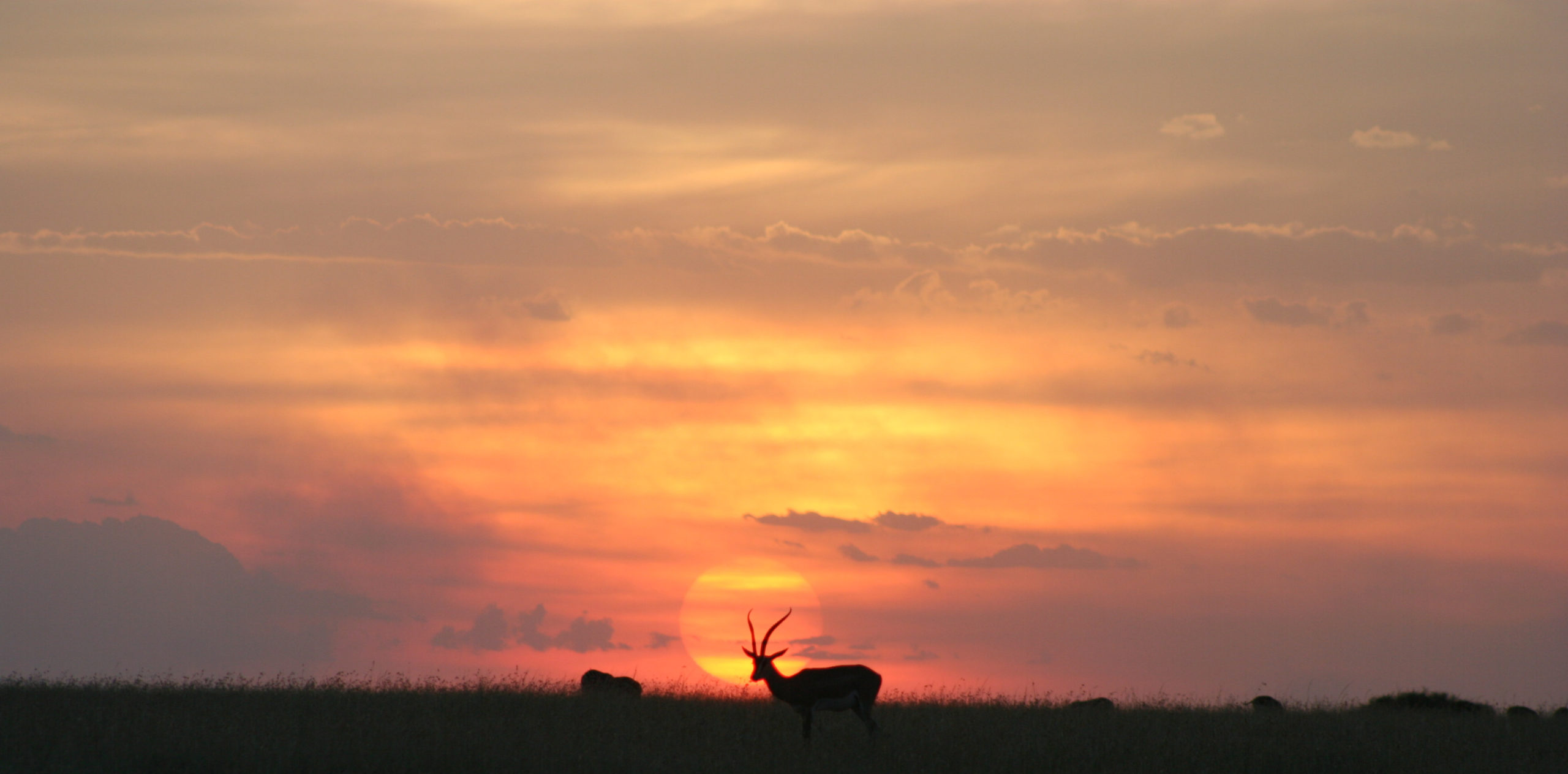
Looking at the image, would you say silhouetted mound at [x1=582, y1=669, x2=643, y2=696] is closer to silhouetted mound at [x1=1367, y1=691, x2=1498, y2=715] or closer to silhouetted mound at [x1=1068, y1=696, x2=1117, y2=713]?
silhouetted mound at [x1=1068, y1=696, x2=1117, y2=713]

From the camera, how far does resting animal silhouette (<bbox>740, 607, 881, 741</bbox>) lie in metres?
20.5

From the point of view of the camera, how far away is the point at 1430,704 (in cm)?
3231

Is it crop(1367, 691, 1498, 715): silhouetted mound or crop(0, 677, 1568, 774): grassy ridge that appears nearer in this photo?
crop(0, 677, 1568, 774): grassy ridge

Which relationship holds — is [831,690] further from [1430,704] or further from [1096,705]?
[1430,704]

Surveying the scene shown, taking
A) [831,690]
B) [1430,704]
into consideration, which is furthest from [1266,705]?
[831,690]

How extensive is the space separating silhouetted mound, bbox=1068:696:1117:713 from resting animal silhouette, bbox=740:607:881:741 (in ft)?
23.1

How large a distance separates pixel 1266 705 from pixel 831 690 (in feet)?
47.6

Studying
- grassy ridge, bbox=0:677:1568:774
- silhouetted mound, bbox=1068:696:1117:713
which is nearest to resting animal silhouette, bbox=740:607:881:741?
grassy ridge, bbox=0:677:1568:774

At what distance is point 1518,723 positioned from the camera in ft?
88.3

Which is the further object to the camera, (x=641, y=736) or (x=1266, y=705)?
(x=1266, y=705)

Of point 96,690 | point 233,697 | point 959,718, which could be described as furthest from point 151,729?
point 959,718

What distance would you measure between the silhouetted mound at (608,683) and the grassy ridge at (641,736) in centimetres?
235

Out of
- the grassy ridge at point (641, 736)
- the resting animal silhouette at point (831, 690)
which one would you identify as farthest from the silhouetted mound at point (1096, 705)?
the resting animal silhouette at point (831, 690)

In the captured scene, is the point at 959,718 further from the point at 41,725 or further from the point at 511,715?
the point at 41,725
